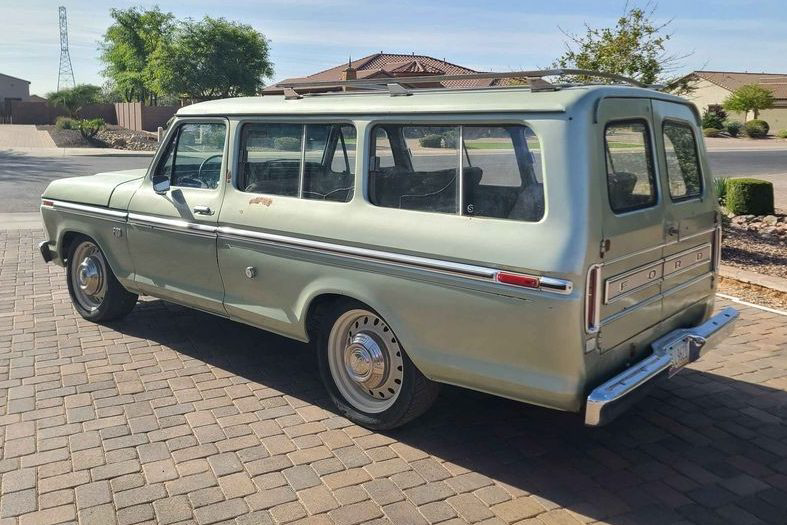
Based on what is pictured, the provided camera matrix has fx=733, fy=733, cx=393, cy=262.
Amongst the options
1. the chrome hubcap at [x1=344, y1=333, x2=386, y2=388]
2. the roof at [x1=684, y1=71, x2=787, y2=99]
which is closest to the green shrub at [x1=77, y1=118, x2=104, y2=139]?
the chrome hubcap at [x1=344, y1=333, x2=386, y2=388]

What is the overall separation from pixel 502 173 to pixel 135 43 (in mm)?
64909

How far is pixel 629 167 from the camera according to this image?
12.8 ft

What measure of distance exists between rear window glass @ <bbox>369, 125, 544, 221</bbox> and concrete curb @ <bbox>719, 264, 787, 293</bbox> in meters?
4.84

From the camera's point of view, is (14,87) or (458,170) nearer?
(458,170)

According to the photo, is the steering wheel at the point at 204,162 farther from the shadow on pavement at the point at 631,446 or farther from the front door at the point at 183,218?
the shadow on pavement at the point at 631,446

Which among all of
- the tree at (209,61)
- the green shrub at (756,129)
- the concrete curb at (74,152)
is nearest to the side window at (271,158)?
the concrete curb at (74,152)

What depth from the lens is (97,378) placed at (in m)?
5.07

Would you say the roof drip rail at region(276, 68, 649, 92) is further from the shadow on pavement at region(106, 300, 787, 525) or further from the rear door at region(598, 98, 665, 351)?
the shadow on pavement at region(106, 300, 787, 525)

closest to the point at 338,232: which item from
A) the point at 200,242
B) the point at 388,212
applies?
the point at 388,212

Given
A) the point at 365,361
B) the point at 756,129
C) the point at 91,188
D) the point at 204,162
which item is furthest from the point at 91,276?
the point at 756,129

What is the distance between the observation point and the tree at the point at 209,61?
156 feet

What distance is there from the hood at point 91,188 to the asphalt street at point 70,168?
7792mm

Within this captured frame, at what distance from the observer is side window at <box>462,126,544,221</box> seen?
3543 millimetres

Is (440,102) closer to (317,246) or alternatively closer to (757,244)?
(317,246)
